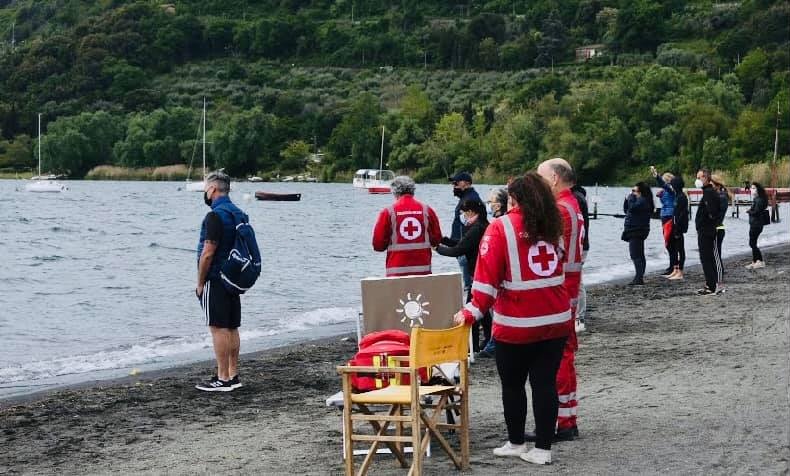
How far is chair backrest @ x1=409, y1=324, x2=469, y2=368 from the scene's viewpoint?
6.33 meters

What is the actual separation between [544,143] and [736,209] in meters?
63.8

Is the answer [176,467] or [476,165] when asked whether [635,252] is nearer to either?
[176,467]

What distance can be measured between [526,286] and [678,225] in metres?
13.5

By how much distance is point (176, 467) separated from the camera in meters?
7.58

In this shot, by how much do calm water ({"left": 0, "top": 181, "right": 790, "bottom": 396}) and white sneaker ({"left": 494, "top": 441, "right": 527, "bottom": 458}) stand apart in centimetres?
676

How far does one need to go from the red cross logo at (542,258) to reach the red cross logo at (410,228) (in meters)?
3.70

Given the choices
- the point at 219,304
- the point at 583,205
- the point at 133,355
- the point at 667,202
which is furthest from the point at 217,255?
the point at 667,202

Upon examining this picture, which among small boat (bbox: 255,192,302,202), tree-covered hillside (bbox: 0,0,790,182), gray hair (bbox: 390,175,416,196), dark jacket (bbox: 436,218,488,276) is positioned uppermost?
tree-covered hillside (bbox: 0,0,790,182)

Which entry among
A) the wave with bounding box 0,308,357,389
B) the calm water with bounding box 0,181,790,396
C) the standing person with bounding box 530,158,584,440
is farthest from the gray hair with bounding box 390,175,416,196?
the wave with bounding box 0,308,357,389

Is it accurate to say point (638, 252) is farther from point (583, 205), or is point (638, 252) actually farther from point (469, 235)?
point (469, 235)

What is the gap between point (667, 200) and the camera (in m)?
19.6

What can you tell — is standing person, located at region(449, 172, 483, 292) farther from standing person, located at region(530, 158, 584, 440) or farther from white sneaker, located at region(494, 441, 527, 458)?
white sneaker, located at region(494, 441, 527, 458)

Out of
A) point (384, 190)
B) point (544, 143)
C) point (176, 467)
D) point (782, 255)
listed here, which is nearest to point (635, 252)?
point (782, 255)

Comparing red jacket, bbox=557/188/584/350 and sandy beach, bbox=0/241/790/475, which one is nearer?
sandy beach, bbox=0/241/790/475
